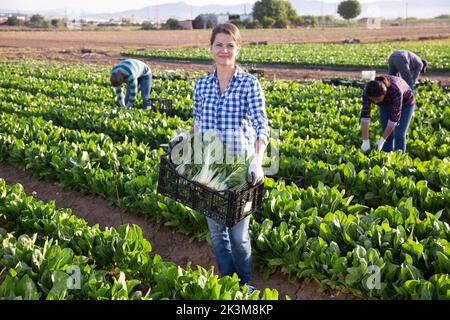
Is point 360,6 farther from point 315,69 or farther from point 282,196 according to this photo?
point 282,196

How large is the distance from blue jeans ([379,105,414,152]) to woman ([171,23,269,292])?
349 centimetres

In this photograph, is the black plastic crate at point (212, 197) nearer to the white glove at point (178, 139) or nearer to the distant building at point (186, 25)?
the white glove at point (178, 139)

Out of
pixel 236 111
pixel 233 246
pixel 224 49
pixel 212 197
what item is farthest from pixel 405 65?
pixel 212 197

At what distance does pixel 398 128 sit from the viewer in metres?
6.70

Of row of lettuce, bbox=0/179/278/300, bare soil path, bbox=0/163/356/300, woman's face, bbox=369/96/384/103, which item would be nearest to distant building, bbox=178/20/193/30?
bare soil path, bbox=0/163/356/300

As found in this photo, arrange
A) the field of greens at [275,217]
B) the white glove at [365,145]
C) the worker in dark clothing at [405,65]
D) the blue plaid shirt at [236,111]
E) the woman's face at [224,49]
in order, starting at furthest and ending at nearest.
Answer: the worker in dark clothing at [405,65] → the white glove at [365,145] → the field of greens at [275,217] → the blue plaid shirt at [236,111] → the woman's face at [224,49]

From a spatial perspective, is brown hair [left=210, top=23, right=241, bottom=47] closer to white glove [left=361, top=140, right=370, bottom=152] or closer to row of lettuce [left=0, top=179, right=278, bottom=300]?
row of lettuce [left=0, top=179, right=278, bottom=300]

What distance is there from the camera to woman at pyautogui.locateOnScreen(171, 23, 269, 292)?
3.31 meters

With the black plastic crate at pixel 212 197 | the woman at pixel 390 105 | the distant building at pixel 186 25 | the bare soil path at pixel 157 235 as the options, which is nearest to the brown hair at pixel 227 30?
the black plastic crate at pixel 212 197

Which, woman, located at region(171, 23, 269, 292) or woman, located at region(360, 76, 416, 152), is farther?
woman, located at region(360, 76, 416, 152)

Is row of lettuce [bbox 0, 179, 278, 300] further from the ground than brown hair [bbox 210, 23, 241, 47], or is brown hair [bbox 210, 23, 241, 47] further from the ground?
brown hair [bbox 210, 23, 241, 47]

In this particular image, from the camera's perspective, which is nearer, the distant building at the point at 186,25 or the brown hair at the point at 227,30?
the brown hair at the point at 227,30

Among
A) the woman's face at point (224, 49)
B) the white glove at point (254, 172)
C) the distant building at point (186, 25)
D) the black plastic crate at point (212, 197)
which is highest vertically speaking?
the distant building at point (186, 25)

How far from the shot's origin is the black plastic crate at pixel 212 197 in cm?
315
